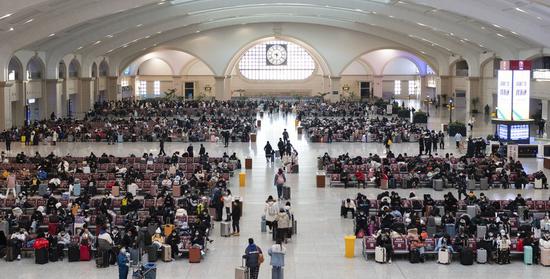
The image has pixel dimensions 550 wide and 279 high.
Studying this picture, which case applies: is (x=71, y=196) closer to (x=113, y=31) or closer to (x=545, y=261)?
(x=545, y=261)

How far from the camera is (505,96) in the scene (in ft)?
117

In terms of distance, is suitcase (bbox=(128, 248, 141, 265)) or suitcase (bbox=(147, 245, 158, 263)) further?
suitcase (bbox=(147, 245, 158, 263))

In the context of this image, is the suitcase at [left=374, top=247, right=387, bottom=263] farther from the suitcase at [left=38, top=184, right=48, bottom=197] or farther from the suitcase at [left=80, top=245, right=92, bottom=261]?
the suitcase at [left=38, top=184, right=48, bottom=197]

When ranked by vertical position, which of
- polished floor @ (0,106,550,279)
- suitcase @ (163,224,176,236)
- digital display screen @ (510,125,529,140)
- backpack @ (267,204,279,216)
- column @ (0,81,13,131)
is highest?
column @ (0,81,13,131)

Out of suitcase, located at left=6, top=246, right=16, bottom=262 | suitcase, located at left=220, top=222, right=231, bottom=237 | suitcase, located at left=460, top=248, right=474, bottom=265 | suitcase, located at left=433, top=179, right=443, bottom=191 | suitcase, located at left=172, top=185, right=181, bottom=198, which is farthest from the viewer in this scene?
suitcase, located at left=433, top=179, right=443, bottom=191

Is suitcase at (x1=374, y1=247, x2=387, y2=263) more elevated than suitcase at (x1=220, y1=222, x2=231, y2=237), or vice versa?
suitcase at (x1=220, y1=222, x2=231, y2=237)

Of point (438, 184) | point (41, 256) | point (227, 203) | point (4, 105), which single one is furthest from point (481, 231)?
point (4, 105)

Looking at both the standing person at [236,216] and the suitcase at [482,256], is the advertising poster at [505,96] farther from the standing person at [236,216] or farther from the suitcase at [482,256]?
the suitcase at [482,256]

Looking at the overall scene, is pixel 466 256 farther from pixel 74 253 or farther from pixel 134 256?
pixel 74 253

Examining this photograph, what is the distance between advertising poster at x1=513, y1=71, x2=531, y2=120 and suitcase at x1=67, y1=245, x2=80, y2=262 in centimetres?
2415

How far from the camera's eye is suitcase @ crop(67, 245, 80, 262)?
53.5 ft

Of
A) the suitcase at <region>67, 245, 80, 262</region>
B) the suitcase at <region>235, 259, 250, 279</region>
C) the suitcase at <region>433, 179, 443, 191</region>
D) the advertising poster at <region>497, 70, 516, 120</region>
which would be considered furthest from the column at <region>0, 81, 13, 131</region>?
the suitcase at <region>235, 259, 250, 279</region>

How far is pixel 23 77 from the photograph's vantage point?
150 ft

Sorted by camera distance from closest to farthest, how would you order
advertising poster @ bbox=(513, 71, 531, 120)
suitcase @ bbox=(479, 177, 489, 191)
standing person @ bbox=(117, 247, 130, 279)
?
standing person @ bbox=(117, 247, 130, 279) → suitcase @ bbox=(479, 177, 489, 191) → advertising poster @ bbox=(513, 71, 531, 120)
